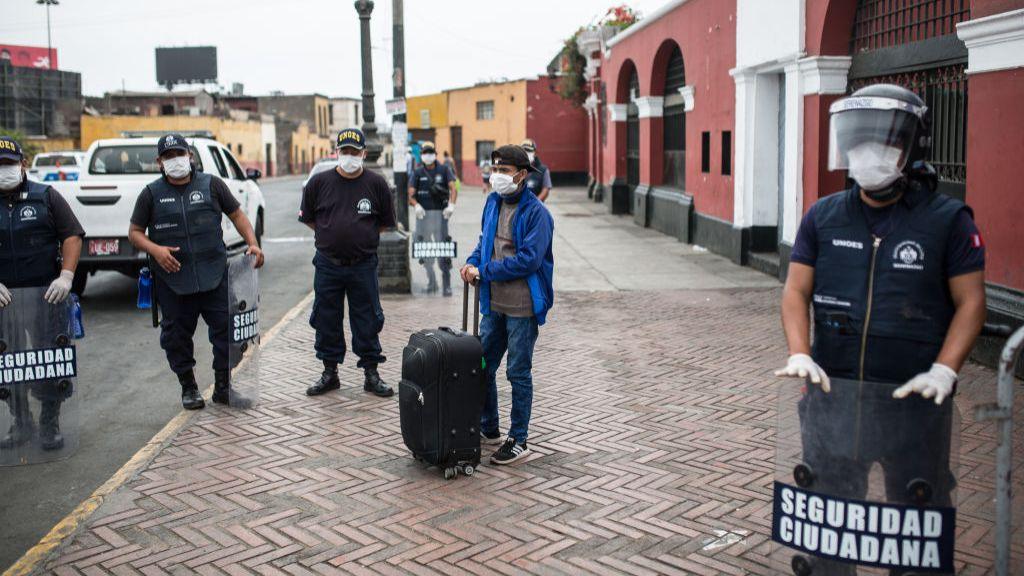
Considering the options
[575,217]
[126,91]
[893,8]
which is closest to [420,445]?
[893,8]

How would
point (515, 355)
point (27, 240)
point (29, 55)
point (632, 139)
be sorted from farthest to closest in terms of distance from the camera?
point (29, 55) → point (632, 139) → point (27, 240) → point (515, 355)

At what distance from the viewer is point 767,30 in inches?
508

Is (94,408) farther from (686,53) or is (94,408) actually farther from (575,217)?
(575,217)

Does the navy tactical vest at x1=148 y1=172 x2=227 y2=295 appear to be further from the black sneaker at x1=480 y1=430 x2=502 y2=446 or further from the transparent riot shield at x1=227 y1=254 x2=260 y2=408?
the black sneaker at x1=480 y1=430 x2=502 y2=446

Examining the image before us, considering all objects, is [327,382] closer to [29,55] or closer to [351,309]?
[351,309]

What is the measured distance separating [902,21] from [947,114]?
1360mm

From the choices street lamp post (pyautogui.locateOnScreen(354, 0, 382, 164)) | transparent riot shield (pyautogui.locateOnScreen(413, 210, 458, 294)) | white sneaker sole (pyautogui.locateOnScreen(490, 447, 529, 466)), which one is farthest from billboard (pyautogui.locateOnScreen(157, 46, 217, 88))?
white sneaker sole (pyautogui.locateOnScreen(490, 447, 529, 466))

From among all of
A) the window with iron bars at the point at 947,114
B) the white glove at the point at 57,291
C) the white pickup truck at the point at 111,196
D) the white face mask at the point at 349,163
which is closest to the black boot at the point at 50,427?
the white glove at the point at 57,291

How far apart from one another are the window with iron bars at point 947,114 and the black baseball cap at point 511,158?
488 centimetres

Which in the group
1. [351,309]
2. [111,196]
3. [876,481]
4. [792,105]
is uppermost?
[792,105]

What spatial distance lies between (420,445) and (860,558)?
2623 millimetres

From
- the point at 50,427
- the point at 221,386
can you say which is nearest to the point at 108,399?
the point at 221,386

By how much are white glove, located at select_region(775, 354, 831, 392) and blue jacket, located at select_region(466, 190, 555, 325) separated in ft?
7.09

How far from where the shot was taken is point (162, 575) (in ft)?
13.5
